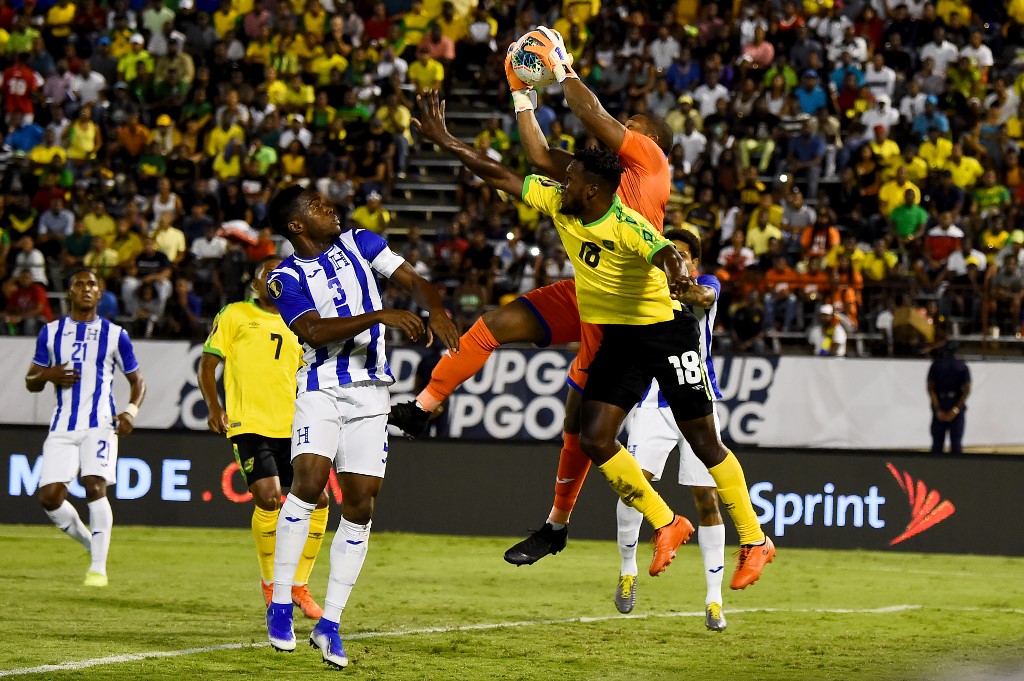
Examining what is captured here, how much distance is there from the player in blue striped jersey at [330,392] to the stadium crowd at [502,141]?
9.62 metres

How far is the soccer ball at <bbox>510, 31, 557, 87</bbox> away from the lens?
27.1 ft

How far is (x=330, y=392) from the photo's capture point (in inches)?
323

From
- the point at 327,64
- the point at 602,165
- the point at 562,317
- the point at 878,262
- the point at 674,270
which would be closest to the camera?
the point at 674,270

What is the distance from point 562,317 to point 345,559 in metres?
1.85

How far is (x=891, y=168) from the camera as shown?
20828mm

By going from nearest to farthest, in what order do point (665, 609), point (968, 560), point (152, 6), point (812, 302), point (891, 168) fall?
point (665, 609)
point (968, 560)
point (812, 302)
point (891, 168)
point (152, 6)

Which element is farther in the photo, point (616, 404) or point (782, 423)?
point (782, 423)

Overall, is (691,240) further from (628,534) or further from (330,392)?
(330,392)

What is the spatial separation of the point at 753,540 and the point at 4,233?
14886 millimetres

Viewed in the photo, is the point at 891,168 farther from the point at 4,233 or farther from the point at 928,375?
the point at 4,233

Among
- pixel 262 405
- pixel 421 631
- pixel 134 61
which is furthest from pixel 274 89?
pixel 421 631

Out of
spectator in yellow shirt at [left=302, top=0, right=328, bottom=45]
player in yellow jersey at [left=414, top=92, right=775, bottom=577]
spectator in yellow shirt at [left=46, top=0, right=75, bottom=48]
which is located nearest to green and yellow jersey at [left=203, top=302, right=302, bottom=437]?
player in yellow jersey at [left=414, top=92, right=775, bottom=577]

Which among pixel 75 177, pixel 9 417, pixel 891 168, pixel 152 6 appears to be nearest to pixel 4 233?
pixel 75 177

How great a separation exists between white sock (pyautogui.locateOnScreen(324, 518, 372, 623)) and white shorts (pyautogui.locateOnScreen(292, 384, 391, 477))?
332mm
